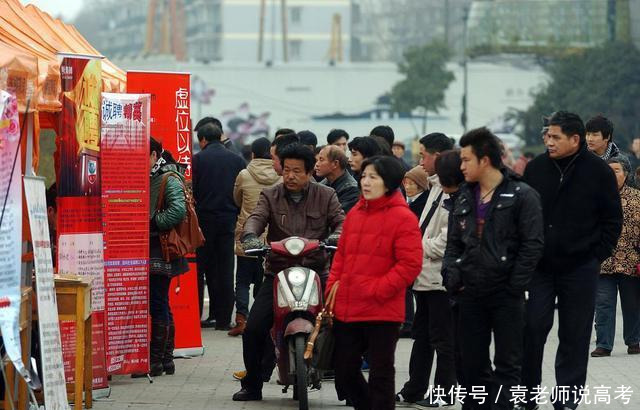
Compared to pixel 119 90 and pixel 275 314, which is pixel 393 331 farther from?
pixel 119 90

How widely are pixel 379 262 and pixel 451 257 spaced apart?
21.9 inches

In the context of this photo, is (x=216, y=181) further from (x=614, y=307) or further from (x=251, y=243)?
(x=251, y=243)

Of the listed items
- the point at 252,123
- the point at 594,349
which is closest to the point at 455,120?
the point at 252,123

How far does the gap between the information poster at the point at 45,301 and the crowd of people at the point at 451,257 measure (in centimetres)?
154

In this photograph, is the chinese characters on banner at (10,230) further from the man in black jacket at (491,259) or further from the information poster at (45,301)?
the man in black jacket at (491,259)

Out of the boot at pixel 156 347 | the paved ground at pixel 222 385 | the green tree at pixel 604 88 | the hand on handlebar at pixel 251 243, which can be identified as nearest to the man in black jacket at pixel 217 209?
the paved ground at pixel 222 385

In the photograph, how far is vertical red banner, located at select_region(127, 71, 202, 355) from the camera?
11492 mm

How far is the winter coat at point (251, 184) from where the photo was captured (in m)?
13.3

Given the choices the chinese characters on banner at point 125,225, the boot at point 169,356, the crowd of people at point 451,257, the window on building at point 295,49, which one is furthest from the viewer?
the window on building at point 295,49

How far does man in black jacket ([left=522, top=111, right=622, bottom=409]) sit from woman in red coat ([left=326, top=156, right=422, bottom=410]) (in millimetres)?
1097

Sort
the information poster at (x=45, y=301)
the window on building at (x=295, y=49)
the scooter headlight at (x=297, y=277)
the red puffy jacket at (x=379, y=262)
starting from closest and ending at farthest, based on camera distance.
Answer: the information poster at (x=45, y=301), the red puffy jacket at (x=379, y=262), the scooter headlight at (x=297, y=277), the window on building at (x=295, y=49)

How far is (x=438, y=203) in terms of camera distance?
950cm

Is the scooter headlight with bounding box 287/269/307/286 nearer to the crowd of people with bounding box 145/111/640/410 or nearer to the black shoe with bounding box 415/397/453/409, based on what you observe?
the crowd of people with bounding box 145/111/640/410

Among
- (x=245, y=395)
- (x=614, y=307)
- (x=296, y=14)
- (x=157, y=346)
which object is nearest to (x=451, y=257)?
(x=245, y=395)
